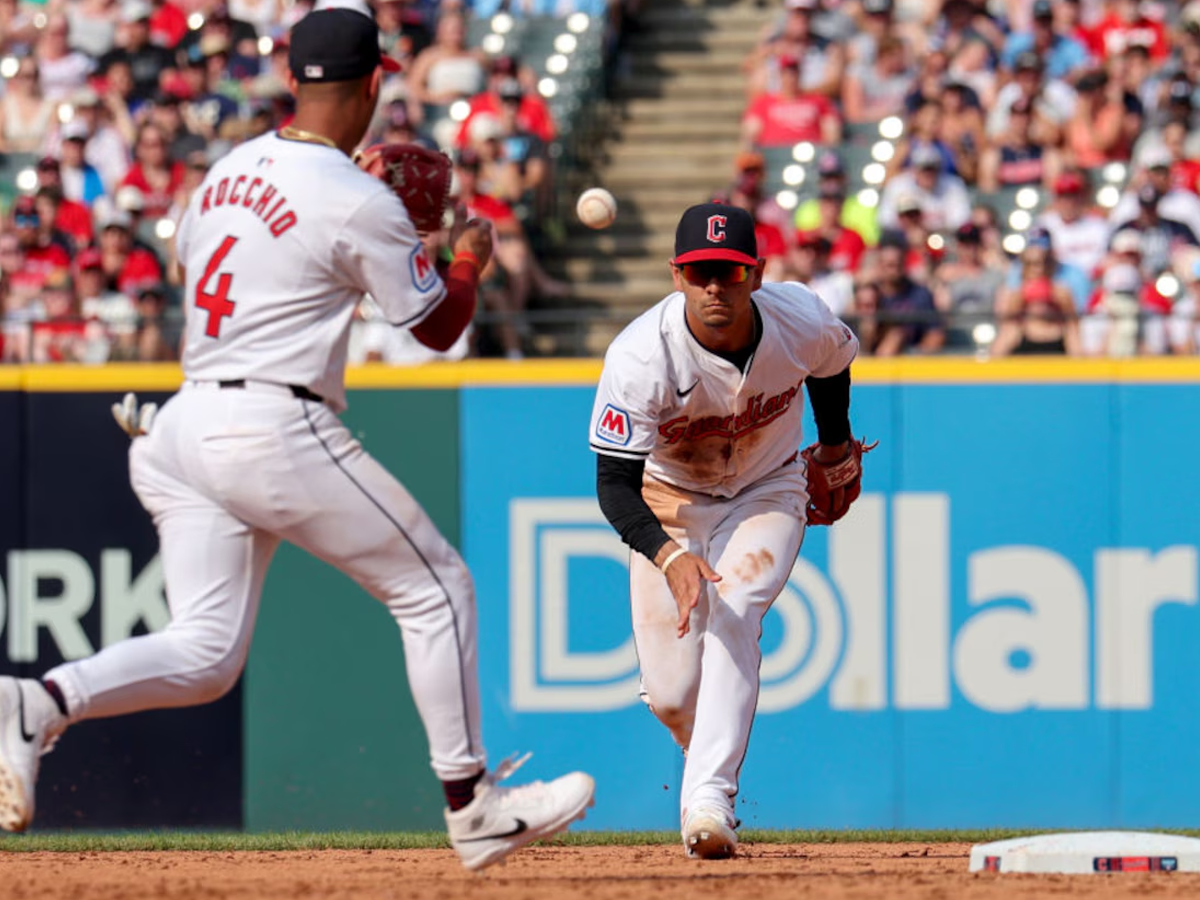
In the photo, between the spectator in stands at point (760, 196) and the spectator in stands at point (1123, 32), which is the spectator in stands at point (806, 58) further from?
the spectator in stands at point (1123, 32)

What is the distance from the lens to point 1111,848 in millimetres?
5879

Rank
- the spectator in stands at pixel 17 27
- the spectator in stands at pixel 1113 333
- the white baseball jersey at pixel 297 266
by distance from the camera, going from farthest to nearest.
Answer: the spectator in stands at pixel 17 27 < the spectator in stands at pixel 1113 333 < the white baseball jersey at pixel 297 266

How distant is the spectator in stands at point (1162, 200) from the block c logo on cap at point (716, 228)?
591cm

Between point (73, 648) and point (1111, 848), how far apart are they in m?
5.57

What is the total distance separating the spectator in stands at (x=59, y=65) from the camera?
14.9 meters

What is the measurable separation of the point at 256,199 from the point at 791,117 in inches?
341

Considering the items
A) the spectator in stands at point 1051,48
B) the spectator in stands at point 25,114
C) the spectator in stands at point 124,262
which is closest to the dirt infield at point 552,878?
the spectator in stands at point 124,262

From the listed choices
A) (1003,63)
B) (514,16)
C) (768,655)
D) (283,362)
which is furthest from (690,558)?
(514,16)

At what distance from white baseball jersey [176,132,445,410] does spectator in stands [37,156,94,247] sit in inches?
310

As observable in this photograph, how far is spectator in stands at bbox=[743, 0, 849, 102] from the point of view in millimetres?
13352

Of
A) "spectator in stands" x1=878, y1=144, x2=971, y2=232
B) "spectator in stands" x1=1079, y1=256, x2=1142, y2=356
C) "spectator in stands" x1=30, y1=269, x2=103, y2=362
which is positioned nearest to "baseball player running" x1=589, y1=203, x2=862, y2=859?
"spectator in stands" x1=1079, y1=256, x2=1142, y2=356

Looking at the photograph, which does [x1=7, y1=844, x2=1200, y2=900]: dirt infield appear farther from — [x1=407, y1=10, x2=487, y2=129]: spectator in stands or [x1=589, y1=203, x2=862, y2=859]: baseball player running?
[x1=407, y1=10, x2=487, y2=129]: spectator in stands

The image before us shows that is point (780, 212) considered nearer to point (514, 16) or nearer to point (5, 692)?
point (514, 16)

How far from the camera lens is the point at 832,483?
6910mm
